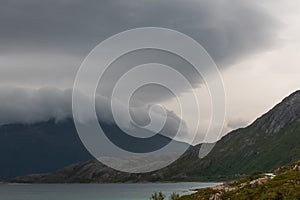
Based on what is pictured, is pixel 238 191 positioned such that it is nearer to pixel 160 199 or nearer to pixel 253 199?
pixel 253 199

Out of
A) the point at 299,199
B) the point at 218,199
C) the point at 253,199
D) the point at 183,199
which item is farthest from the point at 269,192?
the point at 183,199

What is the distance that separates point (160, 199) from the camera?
134 meters

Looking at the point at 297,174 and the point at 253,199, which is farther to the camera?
the point at 297,174

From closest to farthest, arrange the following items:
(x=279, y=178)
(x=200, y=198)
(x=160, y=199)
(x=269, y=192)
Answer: (x=269, y=192) → (x=279, y=178) → (x=200, y=198) → (x=160, y=199)

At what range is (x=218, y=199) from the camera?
10681 cm

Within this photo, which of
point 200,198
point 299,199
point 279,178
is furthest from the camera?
point 200,198

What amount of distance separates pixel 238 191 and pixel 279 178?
34.8ft

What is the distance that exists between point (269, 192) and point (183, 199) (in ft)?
125

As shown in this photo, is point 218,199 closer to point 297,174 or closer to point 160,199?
point 297,174

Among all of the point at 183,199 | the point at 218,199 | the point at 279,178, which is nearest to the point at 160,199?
the point at 183,199

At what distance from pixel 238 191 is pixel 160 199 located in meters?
34.9

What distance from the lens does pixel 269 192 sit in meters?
90.6

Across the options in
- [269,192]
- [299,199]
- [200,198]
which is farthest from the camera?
[200,198]

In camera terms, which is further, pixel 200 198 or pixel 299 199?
pixel 200 198
